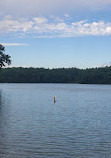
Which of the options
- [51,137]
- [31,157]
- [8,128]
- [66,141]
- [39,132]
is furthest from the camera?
[8,128]

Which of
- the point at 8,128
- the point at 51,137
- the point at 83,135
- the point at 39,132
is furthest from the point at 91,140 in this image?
the point at 8,128

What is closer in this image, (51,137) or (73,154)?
(73,154)

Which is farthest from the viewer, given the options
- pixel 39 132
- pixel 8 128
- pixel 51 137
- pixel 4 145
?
pixel 8 128

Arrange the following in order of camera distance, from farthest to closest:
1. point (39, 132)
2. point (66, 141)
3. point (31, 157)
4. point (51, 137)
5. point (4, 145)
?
1. point (39, 132)
2. point (51, 137)
3. point (66, 141)
4. point (4, 145)
5. point (31, 157)

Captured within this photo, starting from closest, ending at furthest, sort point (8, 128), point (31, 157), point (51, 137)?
point (31, 157)
point (51, 137)
point (8, 128)

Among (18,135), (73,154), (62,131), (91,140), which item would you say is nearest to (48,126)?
(62,131)

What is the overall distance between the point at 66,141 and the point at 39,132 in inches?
176

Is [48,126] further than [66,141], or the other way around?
[48,126]

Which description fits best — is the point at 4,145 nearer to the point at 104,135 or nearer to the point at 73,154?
the point at 73,154

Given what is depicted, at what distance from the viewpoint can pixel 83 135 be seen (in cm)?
2470

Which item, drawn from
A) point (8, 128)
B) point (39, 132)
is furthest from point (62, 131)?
point (8, 128)

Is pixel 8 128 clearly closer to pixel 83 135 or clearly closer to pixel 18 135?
pixel 18 135

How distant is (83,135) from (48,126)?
5705 millimetres

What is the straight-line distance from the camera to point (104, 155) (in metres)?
18.4
